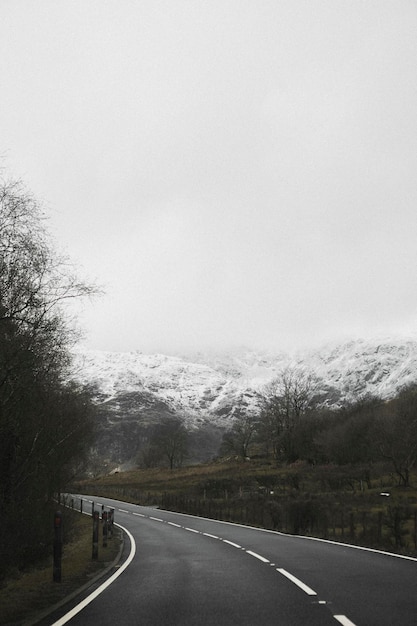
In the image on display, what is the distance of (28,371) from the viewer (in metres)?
13.2

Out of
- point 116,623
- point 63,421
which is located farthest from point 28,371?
point 63,421

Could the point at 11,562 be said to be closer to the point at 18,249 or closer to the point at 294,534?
the point at 18,249

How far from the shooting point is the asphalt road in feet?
26.5

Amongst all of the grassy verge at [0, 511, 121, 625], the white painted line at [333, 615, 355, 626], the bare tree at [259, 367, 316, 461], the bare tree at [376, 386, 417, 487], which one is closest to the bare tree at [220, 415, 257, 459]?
the bare tree at [259, 367, 316, 461]

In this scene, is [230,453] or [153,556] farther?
[230,453]

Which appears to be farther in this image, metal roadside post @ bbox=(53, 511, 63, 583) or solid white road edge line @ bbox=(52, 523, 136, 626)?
metal roadside post @ bbox=(53, 511, 63, 583)

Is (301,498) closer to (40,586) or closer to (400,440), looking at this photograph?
(40,586)

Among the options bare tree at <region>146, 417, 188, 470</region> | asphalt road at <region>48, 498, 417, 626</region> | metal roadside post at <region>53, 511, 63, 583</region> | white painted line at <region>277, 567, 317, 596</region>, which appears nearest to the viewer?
asphalt road at <region>48, 498, 417, 626</region>

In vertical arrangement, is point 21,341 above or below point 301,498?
above

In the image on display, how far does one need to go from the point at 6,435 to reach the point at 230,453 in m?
124

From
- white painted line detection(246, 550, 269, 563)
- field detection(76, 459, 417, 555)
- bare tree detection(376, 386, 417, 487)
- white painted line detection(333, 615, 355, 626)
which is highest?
bare tree detection(376, 386, 417, 487)

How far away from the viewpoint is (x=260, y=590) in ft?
34.0

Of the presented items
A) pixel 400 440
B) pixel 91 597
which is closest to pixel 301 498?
pixel 91 597

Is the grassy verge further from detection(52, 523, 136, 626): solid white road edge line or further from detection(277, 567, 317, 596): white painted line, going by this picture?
detection(277, 567, 317, 596): white painted line
